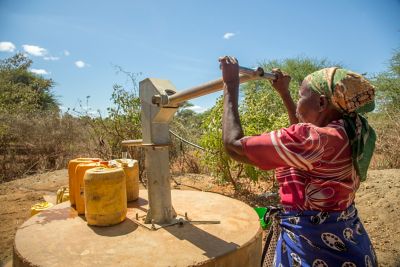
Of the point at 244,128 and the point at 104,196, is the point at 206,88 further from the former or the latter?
the point at 244,128

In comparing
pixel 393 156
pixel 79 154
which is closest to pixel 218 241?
pixel 393 156

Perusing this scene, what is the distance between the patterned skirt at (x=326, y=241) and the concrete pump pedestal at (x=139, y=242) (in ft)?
1.56

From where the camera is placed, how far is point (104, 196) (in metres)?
1.99

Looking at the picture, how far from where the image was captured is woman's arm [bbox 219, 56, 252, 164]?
4.33ft

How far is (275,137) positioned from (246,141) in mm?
118

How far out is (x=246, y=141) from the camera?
1.28m

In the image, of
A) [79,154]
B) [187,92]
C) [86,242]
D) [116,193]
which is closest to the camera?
[187,92]

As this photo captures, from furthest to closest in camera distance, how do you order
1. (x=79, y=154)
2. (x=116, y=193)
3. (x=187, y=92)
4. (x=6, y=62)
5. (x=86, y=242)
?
1. (x=6, y=62)
2. (x=79, y=154)
3. (x=116, y=193)
4. (x=86, y=242)
5. (x=187, y=92)

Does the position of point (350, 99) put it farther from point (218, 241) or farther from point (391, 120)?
point (391, 120)

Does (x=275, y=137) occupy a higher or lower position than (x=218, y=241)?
higher

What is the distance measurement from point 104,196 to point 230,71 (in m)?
1.16

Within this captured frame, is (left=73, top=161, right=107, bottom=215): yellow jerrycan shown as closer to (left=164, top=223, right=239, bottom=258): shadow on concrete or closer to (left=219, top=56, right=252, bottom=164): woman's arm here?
(left=164, top=223, right=239, bottom=258): shadow on concrete

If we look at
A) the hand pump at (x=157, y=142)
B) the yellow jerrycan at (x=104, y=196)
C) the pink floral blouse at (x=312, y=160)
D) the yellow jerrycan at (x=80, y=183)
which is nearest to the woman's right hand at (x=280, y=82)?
the hand pump at (x=157, y=142)

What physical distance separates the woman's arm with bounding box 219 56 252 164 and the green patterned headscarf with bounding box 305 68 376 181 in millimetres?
368
